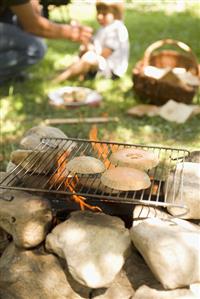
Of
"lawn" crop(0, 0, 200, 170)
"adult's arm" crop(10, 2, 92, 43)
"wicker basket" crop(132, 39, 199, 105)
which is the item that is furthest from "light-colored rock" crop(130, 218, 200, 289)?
"wicker basket" crop(132, 39, 199, 105)

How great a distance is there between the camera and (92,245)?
1931mm

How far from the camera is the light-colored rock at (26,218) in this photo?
2029 mm

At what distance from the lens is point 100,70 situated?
17.9ft

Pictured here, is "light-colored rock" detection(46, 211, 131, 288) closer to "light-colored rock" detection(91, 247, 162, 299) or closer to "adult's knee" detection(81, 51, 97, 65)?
"light-colored rock" detection(91, 247, 162, 299)

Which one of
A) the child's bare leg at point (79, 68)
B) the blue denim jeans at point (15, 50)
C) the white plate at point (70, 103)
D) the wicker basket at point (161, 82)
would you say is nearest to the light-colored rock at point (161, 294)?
the wicker basket at point (161, 82)

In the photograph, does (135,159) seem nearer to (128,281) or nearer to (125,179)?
(125,179)

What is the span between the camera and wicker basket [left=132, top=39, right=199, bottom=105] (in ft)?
14.3

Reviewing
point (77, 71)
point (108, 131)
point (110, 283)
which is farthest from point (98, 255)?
point (77, 71)

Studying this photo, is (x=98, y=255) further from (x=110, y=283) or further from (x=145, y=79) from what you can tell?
(x=145, y=79)

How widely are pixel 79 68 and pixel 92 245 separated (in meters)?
3.67

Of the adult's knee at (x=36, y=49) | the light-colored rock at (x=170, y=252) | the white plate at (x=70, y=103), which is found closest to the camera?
the light-colored rock at (x=170, y=252)

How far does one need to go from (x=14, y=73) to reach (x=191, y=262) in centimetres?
397

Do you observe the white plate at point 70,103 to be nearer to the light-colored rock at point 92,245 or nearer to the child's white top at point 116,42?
the child's white top at point 116,42

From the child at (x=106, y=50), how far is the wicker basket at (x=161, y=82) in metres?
0.71
